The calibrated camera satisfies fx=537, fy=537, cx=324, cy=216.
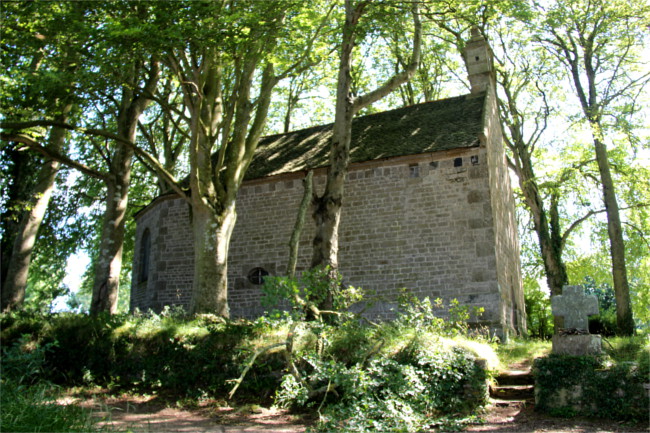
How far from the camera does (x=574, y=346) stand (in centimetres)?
822

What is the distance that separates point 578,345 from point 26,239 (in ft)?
41.3

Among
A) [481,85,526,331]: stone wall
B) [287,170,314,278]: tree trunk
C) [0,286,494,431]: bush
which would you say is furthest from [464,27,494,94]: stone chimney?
[0,286,494,431]: bush

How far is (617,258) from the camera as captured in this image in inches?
614

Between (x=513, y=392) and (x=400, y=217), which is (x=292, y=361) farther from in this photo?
(x=400, y=217)

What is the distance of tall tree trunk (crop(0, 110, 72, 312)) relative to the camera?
1319 cm

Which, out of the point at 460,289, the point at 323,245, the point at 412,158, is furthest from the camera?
the point at 412,158

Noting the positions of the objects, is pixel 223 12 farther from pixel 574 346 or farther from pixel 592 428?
pixel 592 428

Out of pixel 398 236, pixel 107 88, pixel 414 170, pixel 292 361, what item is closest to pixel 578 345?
pixel 292 361

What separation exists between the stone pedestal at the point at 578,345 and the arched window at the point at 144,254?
45.2 ft

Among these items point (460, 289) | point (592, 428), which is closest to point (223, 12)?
point (460, 289)

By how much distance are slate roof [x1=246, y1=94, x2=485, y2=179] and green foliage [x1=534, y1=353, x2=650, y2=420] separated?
7088 millimetres

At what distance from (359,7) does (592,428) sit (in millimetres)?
9699

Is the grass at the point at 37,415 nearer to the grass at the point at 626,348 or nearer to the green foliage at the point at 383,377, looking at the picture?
the green foliage at the point at 383,377

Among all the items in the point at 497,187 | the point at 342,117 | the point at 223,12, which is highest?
the point at 223,12
